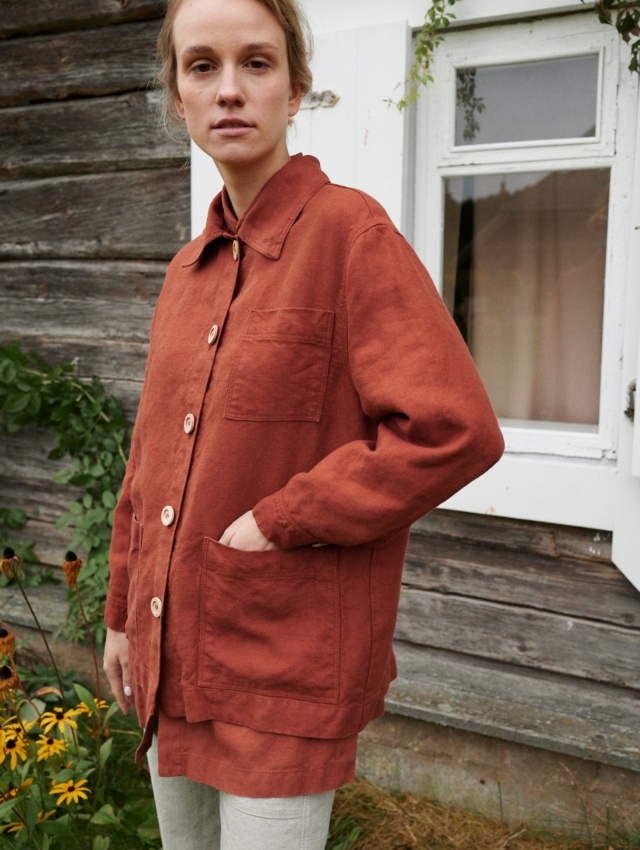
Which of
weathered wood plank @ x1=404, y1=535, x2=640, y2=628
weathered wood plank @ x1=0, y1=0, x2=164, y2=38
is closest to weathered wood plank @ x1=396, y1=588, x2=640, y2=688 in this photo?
weathered wood plank @ x1=404, y1=535, x2=640, y2=628

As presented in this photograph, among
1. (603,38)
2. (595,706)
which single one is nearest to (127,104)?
(603,38)

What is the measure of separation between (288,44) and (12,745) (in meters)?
1.76

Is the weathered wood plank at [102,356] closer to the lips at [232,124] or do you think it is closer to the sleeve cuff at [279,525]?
the lips at [232,124]

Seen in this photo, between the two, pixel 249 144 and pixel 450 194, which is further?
pixel 450 194

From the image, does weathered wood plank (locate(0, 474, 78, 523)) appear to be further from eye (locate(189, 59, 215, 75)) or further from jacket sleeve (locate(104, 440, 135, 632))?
eye (locate(189, 59, 215, 75))

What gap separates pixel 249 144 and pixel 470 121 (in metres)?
1.33

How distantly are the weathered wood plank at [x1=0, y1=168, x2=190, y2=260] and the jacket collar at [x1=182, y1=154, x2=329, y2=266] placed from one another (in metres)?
1.57

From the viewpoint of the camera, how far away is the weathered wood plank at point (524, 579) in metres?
2.30

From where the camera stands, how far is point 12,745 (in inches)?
79.7

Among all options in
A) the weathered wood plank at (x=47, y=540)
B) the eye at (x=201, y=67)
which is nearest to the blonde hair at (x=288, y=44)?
the eye at (x=201, y=67)

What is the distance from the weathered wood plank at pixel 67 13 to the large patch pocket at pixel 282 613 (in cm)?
226

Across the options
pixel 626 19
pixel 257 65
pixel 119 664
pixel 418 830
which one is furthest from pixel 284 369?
pixel 418 830

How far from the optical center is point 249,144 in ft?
4.05

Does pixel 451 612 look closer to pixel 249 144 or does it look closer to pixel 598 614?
pixel 598 614
